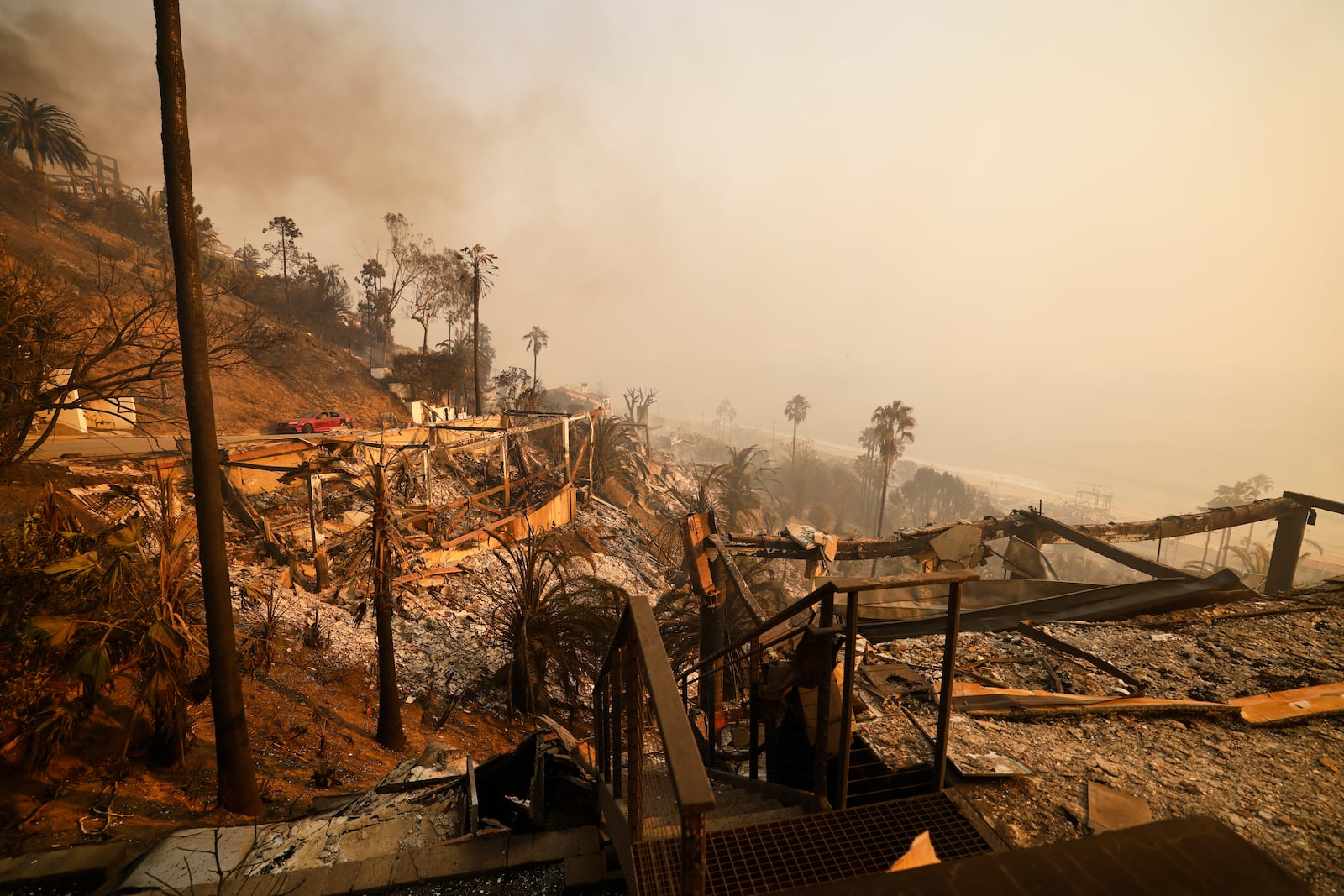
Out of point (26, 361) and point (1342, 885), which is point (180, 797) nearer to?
point (26, 361)

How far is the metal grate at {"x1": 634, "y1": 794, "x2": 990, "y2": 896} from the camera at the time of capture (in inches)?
105

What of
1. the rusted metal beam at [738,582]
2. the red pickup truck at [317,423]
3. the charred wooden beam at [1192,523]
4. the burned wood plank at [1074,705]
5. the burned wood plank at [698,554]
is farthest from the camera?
the red pickup truck at [317,423]

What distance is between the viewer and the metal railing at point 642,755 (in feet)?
5.21

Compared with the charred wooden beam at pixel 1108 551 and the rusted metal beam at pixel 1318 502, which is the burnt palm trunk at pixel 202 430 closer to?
the charred wooden beam at pixel 1108 551

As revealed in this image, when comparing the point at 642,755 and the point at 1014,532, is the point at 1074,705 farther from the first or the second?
the point at 1014,532

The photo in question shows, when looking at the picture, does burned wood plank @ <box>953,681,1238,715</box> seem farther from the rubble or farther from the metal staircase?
the metal staircase

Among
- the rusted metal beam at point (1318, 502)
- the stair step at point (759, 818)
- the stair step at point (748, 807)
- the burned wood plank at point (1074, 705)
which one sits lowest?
the stair step at point (748, 807)

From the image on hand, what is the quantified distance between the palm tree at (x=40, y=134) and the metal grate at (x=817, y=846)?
57.1m

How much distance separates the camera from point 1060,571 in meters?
56.6

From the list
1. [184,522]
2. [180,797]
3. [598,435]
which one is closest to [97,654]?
[184,522]

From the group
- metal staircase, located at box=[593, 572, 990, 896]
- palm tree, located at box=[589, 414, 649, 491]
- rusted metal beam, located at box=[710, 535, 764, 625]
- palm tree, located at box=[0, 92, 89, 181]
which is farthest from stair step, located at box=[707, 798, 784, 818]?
palm tree, located at box=[0, 92, 89, 181]

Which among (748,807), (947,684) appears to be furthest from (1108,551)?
(748,807)

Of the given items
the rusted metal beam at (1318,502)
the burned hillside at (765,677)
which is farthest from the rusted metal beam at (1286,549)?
the burned hillside at (765,677)

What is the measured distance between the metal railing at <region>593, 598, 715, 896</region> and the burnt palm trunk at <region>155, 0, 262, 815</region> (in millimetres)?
4755
